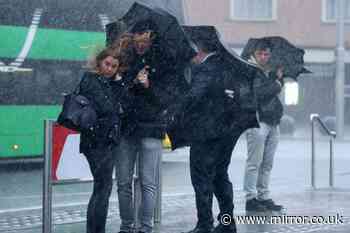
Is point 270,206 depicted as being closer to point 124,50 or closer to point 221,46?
point 221,46

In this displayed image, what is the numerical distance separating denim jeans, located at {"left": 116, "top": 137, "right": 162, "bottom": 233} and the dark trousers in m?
0.24

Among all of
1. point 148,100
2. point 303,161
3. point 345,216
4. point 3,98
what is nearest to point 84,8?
point 3,98

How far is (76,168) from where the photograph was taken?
8.44 metres

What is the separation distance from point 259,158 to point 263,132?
1.04ft

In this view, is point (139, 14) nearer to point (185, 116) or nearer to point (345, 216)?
point (185, 116)

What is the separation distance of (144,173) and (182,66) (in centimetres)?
105

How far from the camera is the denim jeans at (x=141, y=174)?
317 inches

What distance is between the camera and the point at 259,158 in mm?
10539

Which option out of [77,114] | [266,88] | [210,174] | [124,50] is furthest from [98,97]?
[266,88]

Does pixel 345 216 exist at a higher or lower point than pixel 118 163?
lower

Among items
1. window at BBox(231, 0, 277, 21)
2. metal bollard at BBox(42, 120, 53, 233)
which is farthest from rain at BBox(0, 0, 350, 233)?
window at BBox(231, 0, 277, 21)

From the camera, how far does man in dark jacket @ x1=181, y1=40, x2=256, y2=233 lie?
8555 mm

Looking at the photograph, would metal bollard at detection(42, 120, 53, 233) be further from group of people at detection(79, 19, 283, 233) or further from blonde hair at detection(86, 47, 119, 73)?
blonde hair at detection(86, 47, 119, 73)

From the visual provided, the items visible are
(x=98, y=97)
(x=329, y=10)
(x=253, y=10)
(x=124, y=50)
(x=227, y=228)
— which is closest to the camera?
(x=98, y=97)
